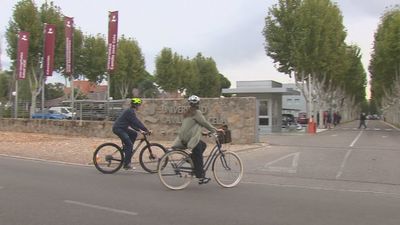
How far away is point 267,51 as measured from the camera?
43500 millimetres

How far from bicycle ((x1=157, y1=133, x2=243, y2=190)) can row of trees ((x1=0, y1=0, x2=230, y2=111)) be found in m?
29.0

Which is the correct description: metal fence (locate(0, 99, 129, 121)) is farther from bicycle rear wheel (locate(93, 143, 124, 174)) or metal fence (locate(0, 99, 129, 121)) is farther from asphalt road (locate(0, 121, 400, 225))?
bicycle rear wheel (locate(93, 143, 124, 174))

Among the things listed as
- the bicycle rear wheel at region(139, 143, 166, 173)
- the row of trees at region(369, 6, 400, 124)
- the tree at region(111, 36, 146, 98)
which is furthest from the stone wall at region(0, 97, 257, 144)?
the tree at region(111, 36, 146, 98)

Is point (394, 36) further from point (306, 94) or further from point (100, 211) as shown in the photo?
point (100, 211)

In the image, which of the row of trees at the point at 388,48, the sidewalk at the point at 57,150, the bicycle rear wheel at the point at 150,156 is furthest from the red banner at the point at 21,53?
the row of trees at the point at 388,48

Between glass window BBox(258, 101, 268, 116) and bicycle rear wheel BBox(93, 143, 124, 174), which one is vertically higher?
Result: glass window BBox(258, 101, 268, 116)

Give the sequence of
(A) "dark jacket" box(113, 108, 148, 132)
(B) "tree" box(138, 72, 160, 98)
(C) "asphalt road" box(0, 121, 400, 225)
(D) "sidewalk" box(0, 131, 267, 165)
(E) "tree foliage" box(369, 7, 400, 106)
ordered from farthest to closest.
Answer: (B) "tree" box(138, 72, 160, 98), (E) "tree foliage" box(369, 7, 400, 106), (D) "sidewalk" box(0, 131, 267, 165), (A) "dark jacket" box(113, 108, 148, 132), (C) "asphalt road" box(0, 121, 400, 225)

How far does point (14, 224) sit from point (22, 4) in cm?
3775

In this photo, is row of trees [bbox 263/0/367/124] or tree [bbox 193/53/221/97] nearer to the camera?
row of trees [bbox 263/0/367/124]

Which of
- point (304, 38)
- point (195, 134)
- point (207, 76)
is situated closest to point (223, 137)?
point (195, 134)

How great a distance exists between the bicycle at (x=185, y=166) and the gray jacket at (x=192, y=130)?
15cm

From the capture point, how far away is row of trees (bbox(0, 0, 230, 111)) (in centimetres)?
4169

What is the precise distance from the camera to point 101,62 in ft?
A: 181

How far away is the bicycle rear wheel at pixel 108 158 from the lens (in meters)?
12.6
